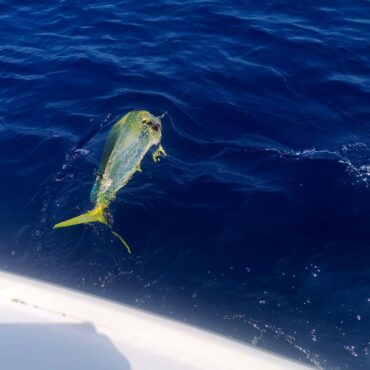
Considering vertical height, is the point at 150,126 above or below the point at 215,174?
above

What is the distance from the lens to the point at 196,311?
4.89m

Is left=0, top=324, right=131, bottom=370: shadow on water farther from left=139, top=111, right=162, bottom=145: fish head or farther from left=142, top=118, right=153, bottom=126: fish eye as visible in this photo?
left=142, top=118, right=153, bottom=126: fish eye

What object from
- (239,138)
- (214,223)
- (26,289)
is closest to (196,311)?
(214,223)

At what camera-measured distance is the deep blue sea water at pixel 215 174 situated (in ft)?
16.3

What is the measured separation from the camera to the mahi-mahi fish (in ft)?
16.5

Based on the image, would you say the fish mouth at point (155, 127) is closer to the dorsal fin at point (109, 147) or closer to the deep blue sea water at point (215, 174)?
the dorsal fin at point (109, 147)

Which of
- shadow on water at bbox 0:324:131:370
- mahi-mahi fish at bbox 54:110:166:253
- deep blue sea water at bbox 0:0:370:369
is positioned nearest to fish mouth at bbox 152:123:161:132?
mahi-mahi fish at bbox 54:110:166:253

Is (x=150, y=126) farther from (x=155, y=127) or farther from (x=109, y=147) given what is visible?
(x=109, y=147)

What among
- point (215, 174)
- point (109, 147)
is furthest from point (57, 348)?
point (215, 174)

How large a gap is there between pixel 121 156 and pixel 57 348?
7.82ft

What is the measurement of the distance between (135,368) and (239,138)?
458 cm

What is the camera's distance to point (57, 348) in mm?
3492

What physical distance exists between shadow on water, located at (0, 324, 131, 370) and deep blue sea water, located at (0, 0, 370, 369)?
57.0 inches

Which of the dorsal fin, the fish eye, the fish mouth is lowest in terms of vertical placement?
the dorsal fin
